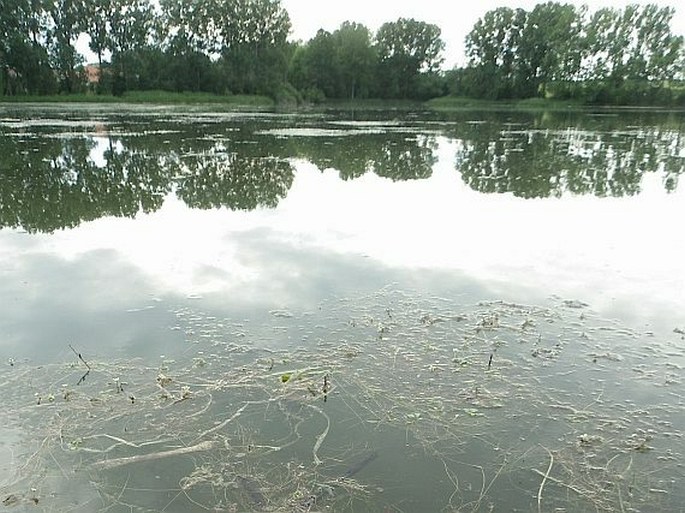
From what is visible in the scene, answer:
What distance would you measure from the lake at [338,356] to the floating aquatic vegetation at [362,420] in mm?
15

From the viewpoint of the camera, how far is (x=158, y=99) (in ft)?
180

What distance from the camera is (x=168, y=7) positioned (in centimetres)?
5972

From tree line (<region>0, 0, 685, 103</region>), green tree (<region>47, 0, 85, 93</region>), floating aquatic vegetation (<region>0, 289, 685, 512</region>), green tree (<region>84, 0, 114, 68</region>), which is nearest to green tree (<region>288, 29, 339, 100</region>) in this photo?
tree line (<region>0, 0, 685, 103</region>)

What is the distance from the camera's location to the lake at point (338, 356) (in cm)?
273

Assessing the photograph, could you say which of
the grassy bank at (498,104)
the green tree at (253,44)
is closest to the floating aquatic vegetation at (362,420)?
the grassy bank at (498,104)

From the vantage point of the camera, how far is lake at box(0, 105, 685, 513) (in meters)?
2.73

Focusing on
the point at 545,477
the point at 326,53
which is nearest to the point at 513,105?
the point at 326,53

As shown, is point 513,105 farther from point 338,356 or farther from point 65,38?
point 338,356

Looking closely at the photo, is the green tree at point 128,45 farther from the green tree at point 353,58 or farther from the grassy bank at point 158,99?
the green tree at point 353,58

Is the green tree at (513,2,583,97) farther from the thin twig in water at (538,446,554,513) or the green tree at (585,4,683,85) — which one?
the thin twig in water at (538,446,554,513)

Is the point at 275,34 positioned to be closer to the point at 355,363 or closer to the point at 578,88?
the point at 578,88

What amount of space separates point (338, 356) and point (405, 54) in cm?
7981

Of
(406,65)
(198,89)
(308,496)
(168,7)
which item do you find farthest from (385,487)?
(406,65)

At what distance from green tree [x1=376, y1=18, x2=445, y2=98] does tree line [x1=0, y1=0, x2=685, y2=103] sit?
15 cm
